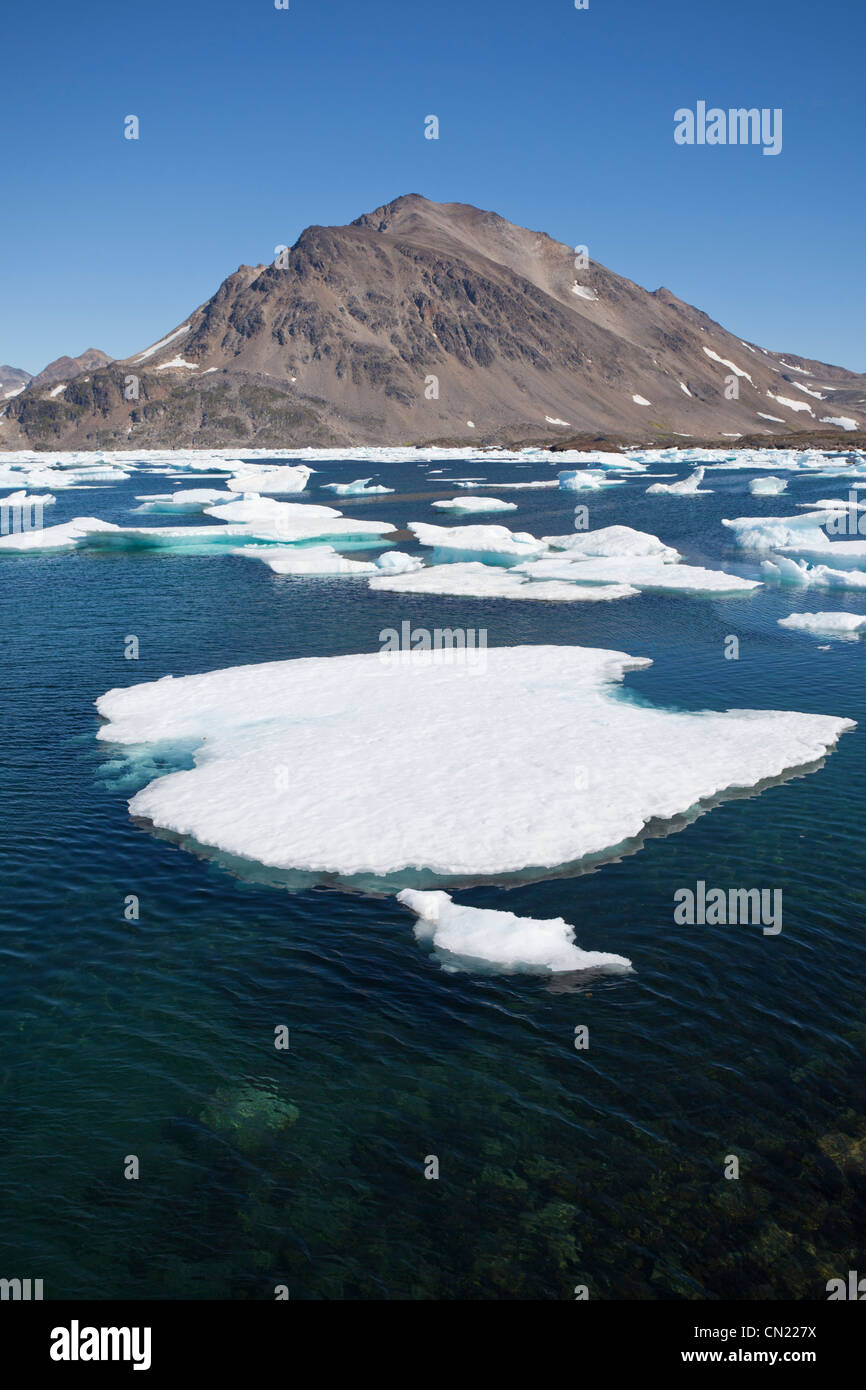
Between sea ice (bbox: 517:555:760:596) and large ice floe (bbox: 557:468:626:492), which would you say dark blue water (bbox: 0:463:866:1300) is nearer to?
sea ice (bbox: 517:555:760:596)

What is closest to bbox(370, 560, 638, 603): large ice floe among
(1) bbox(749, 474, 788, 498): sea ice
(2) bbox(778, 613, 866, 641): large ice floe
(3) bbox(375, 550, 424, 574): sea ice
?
(3) bbox(375, 550, 424, 574): sea ice

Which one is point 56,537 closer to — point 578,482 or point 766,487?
point 578,482

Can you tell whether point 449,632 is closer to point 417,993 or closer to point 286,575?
point 286,575

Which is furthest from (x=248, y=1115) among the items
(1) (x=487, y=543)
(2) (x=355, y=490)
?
(2) (x=355, y=490)

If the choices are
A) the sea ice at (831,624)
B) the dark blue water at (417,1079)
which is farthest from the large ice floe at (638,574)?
the dark blue water at (417,1079)

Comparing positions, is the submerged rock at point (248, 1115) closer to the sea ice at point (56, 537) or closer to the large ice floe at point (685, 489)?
the sea ice at point (56, 537)
